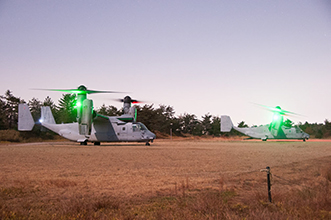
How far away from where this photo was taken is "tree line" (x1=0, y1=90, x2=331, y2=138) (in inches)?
2372

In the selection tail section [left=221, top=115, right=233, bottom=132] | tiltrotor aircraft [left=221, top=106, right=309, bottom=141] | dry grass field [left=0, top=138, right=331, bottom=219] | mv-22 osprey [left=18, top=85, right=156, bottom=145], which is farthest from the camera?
tail section [left=221, top=115, right=233, bottom=132]

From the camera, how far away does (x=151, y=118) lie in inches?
2869

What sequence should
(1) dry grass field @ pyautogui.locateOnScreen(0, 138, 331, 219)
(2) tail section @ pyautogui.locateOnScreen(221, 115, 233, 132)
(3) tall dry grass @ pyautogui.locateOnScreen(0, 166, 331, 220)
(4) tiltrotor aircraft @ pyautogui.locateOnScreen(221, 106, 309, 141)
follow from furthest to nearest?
(2) tail section @ pyautogui.locateOnScreen(221, 115, 233, 132) < (4) tiltrotor aircraft @ pyautogui.locateOnScreen(221, 106, 309, 141) < (1) dry grass field @ pyautogui.locateOnScreen(0, 138, 331, 219) < (3) tall dry grass @ pyautogui.locateOnScreen(0, 166, 331, 220)

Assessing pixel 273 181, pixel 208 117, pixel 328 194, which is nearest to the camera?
pixel 328 194

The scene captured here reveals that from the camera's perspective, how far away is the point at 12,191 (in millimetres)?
7246

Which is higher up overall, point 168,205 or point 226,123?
point 226,123

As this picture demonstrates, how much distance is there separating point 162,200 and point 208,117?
85735 mm

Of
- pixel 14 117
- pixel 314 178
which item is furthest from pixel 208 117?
pixel 314 178

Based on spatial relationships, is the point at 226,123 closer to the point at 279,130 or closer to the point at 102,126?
the point at 279,130

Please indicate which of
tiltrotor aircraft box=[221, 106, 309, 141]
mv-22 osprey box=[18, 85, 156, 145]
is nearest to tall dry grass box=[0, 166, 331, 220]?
mv-22 osprey box=[18, 85, 156, 145]

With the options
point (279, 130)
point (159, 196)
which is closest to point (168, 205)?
point (159, 196)

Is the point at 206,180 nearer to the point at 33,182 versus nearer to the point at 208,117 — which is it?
the point at 33,182

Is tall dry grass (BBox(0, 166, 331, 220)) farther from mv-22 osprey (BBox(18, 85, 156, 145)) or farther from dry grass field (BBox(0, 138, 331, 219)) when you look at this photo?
mv-22 osprey (BBox(18, 85, 156, 145))

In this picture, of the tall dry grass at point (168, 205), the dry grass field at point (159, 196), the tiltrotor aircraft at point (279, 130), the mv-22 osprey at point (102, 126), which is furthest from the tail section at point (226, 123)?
the tall dry grass at point (168, 205)
